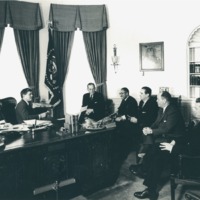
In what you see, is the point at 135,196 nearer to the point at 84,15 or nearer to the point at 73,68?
the point at 73,68

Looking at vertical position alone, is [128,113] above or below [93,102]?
below

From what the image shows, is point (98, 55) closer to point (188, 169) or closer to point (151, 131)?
point (151, 131)

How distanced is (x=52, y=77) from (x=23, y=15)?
4.91ft

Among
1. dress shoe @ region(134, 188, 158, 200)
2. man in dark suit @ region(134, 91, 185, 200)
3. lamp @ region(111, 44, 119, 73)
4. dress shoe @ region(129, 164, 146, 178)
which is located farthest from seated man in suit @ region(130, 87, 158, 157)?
lamp @ region(111, 44, 119, 73)

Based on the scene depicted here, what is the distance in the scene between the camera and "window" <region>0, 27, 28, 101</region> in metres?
6.55

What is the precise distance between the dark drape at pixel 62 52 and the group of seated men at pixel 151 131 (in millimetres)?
1419

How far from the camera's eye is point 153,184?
3818mm

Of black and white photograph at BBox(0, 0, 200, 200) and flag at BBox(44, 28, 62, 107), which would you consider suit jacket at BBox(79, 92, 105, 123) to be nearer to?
black and white photograph at BBox(0, 0, 200, 200)

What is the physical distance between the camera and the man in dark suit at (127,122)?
18.5 feet

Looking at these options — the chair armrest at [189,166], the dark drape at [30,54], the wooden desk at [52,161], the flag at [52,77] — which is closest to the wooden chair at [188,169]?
the chair armrest at [189,166]

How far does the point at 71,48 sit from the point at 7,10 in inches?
67.9

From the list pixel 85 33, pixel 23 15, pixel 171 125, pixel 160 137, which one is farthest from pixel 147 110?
pixel 23 15

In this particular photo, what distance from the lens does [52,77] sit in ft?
22.6

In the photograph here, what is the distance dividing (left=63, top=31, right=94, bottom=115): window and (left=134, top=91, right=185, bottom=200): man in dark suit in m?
3.29
